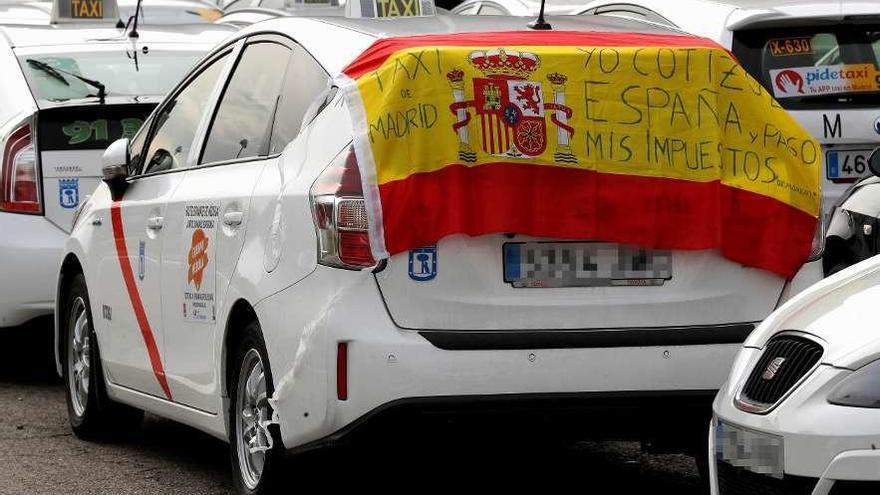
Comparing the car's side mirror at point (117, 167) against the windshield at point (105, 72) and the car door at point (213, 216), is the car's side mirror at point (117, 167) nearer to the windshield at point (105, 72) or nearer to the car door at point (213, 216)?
the car door at point (213, 216)

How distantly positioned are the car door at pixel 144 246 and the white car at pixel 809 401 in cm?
283

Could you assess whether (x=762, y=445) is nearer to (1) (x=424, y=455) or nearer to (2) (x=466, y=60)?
(2) (x=466, y=60)

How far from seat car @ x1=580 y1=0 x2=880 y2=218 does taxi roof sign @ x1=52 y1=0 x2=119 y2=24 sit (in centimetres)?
405

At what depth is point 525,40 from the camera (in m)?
6.00

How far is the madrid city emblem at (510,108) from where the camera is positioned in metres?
5.78

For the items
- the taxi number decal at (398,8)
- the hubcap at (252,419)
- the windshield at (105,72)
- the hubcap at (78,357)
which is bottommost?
the hubcap at (78,357)

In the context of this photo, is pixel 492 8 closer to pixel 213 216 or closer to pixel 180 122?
pixel 180 122

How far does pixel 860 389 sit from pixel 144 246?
3.67m

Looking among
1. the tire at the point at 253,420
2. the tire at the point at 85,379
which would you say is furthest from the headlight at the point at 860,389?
the tire at the point at 85,379

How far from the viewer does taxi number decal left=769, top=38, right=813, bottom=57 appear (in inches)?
384

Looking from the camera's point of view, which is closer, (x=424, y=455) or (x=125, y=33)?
(x=424, y=455)

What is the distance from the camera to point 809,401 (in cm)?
448

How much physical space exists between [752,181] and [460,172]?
912mm

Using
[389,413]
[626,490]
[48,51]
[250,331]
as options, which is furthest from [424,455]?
[48,51]
